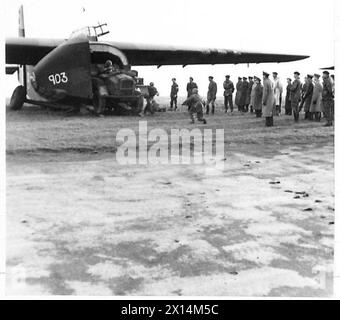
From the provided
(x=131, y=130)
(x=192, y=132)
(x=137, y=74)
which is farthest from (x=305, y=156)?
(x=137, y=74)

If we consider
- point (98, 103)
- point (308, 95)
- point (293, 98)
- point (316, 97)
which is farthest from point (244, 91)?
point (98, 103)

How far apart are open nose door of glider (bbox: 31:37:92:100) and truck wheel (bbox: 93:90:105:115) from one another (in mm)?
366

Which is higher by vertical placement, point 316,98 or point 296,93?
point 296,93

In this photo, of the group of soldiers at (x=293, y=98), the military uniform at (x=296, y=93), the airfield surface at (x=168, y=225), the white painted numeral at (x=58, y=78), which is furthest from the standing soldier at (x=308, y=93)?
the white painted numeral at (x=58, y=78)

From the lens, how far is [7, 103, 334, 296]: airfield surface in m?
3.19

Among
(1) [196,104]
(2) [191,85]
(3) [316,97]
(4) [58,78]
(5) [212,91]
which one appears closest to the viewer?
(1) [196,104]

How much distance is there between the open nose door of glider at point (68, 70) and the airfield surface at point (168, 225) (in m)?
6.15

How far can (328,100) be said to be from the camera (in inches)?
457

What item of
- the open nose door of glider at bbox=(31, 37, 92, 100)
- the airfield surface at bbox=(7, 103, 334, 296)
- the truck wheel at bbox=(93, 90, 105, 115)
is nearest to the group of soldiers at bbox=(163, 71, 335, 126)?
the truck wheel at bbox=(93, 90, 105, 115)

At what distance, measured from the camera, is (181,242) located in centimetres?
383

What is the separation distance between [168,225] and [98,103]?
10.1m

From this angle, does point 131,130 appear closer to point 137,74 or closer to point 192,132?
point 192,132

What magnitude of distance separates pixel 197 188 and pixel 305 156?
9.32ft

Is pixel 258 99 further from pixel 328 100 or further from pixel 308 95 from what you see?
pixel 328 100
